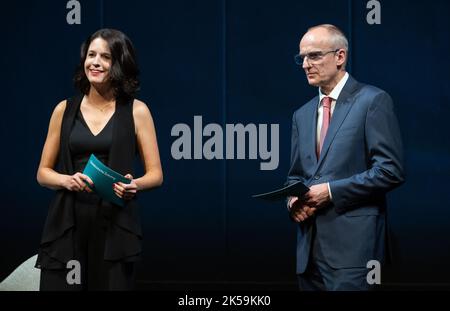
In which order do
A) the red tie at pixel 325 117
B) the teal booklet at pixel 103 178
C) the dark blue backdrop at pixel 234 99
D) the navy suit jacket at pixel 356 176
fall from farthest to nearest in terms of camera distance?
the dark blue backdrop at pixel 234 99 → the red tie at pixel 325 117 → the navy suit jacket at pixel 356 176 → the teal booklet at pixel 103 178

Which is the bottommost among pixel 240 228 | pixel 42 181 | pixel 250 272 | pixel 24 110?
pixel 250 272

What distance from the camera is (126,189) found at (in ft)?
9.21

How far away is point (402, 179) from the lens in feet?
9.21

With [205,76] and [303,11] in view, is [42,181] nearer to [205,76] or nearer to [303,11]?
[205,76]

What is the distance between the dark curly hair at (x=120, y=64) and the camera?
289 cm

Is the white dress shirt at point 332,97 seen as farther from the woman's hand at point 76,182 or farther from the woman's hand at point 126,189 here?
the woman's hand at point 76,182

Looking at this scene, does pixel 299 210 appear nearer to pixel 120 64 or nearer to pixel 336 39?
pixel 336 39

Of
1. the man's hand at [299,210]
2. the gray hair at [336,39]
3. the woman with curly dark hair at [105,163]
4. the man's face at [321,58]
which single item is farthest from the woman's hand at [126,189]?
the gray hair at [336,39]

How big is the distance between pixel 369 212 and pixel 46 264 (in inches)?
51.7

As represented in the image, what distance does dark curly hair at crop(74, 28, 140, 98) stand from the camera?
2891 mm

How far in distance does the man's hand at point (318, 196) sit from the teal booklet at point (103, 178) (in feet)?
2.40

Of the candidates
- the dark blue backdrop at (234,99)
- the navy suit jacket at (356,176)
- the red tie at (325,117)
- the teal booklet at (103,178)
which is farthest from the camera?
the dark blue backdrop at (234,99)

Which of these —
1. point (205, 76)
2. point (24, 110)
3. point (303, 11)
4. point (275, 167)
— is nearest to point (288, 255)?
point (275, 167)

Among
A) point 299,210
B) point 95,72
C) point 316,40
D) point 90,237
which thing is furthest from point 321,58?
point 90,237
